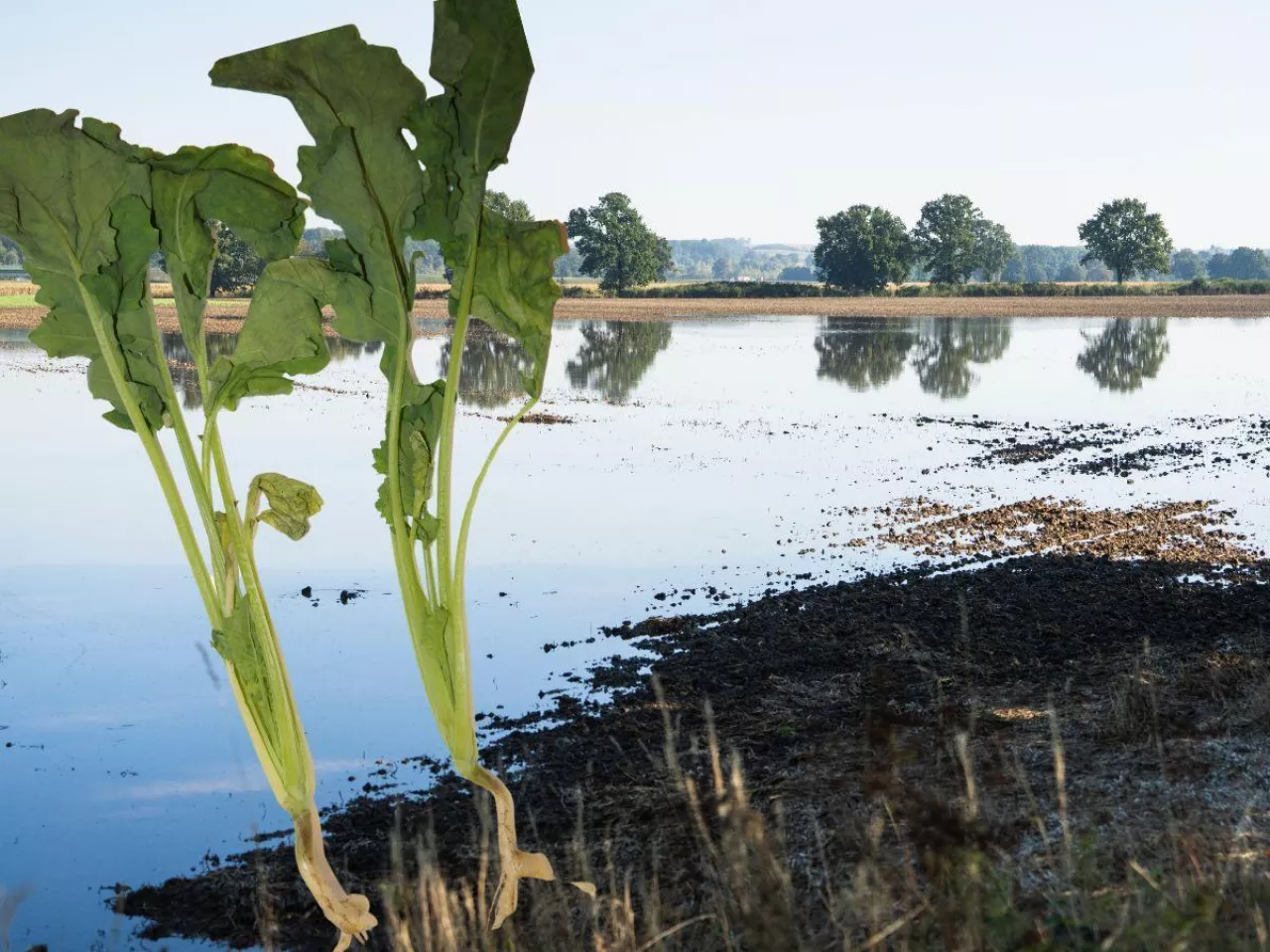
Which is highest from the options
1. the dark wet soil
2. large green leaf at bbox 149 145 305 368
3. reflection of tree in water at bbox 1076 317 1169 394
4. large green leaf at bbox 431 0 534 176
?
large green leaf at bbox 431 0 534 176

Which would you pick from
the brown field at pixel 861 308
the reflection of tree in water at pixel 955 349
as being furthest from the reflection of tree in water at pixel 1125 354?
the brown field at pixel 861 308

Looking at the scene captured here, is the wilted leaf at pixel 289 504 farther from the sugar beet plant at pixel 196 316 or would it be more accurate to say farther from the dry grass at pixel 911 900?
the dry grass at pixel 911 900

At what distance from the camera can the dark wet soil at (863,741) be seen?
4.66 m

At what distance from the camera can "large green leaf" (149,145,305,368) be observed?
12.7 feet

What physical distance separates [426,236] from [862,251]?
10274 cm

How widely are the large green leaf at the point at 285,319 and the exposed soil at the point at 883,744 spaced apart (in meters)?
1.52

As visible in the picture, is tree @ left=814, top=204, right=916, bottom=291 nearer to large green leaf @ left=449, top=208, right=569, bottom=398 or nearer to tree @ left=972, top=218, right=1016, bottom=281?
tree @ left=972, top=218, right=1016, bottom=281

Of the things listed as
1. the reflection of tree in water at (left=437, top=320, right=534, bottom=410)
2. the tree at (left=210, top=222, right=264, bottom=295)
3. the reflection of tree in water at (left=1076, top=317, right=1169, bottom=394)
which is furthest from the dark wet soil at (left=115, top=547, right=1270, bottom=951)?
the tree at (left=210, top=222, right=264, bottom=295)

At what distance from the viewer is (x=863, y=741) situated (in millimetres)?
6195

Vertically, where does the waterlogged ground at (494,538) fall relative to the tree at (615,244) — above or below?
below

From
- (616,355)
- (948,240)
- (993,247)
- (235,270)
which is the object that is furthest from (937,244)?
(616,355)

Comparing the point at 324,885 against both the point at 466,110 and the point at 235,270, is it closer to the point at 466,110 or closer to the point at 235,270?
the point at 466,110

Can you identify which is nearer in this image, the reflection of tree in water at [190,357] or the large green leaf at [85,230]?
the large green leaf at [85,230]

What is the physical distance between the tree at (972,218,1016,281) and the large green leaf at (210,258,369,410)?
5103 inches
